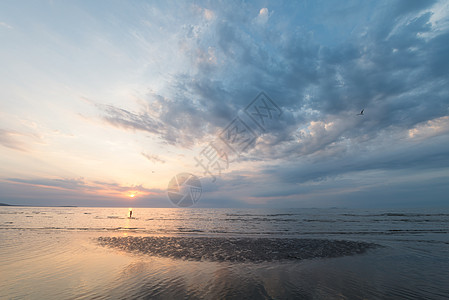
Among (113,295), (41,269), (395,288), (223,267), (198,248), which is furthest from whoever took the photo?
(198,248)

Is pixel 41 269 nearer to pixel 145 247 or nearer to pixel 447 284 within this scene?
pixel 145 247

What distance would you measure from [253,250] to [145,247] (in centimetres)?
1177

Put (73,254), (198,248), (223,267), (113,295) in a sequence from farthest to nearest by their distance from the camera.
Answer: (198,248), (73,254), (223,267), (113,295)

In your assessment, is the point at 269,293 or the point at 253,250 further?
the point at 253,250

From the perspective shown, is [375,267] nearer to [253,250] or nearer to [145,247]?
[253,250]

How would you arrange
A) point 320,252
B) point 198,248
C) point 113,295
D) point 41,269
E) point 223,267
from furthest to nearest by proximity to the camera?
point 198,248, point 320,252, point 223,267, point 41,269, point 113,295

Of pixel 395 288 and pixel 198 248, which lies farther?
pixel 198 248

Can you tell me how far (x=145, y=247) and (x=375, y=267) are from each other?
69.9 ft

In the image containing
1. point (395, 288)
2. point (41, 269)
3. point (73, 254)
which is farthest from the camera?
point (73, 254)

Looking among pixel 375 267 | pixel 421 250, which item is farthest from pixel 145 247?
pixel 421 250

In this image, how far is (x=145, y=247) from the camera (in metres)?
22.4

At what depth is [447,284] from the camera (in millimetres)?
11750

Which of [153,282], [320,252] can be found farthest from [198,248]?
[320,252]

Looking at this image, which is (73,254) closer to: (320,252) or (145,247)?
(145,247)
